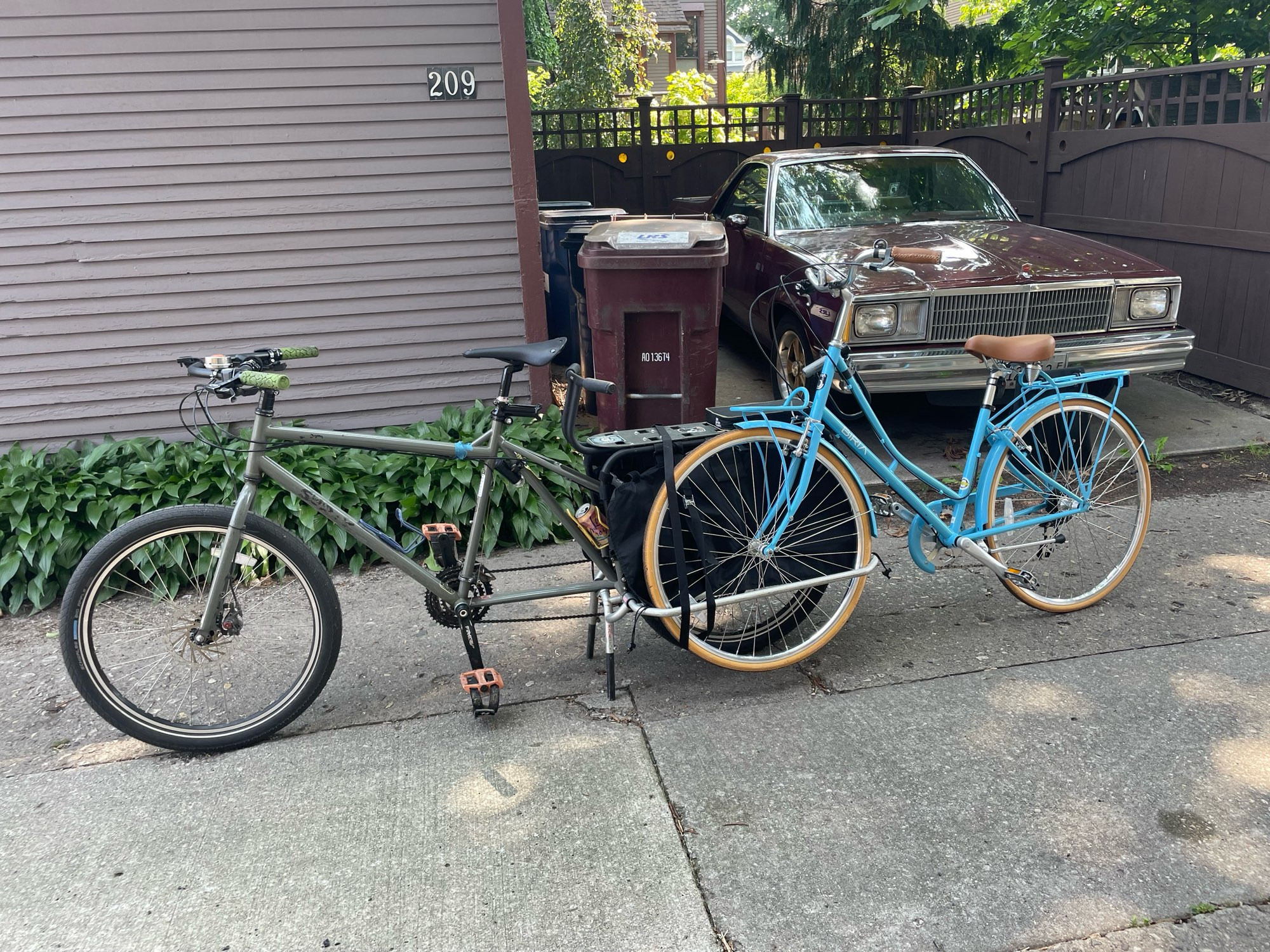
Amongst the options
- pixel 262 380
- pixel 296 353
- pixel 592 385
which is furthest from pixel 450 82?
pixel 262 380

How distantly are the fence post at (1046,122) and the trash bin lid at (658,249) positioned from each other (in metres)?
4.74

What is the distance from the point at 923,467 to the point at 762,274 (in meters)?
1.80

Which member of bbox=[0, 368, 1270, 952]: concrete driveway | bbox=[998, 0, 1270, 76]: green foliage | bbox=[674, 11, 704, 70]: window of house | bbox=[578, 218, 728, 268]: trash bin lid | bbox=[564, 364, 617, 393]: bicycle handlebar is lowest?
bbox=[0, 368, 1270, 952]: concrete driveway

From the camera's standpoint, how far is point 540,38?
54.6 feet

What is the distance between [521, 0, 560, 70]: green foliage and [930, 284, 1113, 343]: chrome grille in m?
13.0

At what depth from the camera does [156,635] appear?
3.41 meters

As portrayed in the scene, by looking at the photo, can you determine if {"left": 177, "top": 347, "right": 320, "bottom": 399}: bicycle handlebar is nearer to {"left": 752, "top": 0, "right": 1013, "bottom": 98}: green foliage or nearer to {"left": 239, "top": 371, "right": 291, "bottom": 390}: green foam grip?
{"left": 239, "top": 371, "right": 291, "bottom": 390}: green foam grip

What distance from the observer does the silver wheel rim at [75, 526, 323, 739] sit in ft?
9.86

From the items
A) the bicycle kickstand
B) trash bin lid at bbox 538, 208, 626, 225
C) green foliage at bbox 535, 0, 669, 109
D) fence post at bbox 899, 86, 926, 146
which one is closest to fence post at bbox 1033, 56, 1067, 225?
fence post at bbox 899, 86, 926, 146

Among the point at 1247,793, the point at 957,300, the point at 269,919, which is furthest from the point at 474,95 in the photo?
the point at 1247,793

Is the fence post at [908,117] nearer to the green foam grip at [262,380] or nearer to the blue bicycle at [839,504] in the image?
the blue bicycle at [839,504]

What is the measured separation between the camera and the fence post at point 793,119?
456 inches

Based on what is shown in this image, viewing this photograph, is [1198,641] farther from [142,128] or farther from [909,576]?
[142,128]

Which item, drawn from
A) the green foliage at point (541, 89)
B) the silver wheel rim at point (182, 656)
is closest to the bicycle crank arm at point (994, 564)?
the silver wheel rim at point (182, 656)
